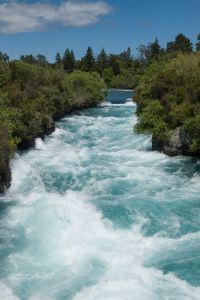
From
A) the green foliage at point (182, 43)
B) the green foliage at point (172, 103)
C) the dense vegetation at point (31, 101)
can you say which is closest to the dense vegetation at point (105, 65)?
the green foliage at point (182, 43)

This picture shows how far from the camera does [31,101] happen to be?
42.7 m

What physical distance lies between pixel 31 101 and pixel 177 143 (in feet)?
48.2

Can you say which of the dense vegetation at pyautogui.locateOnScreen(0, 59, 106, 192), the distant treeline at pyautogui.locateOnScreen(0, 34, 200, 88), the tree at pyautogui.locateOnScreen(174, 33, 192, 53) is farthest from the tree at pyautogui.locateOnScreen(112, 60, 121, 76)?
the dense vegetation at pyautogui.locateOnScreen(0, 59, 106, 192)

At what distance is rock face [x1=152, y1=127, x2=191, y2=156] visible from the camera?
3389 centimetres

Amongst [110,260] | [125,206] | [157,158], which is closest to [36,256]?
[110,260]

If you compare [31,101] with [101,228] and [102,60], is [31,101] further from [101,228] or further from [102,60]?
[102,60]

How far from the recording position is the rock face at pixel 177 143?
1334 inches

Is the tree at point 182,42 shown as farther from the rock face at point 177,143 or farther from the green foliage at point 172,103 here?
the rock face at point 177,143

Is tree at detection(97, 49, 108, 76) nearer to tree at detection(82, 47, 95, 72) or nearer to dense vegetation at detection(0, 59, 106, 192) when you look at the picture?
tree at detection(82, 47, 95, 72)

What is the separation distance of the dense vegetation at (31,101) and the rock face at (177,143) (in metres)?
10.8

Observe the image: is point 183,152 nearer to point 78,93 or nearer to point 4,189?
point 4,189

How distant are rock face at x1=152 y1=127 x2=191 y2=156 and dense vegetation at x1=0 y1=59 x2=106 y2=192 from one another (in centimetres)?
1080

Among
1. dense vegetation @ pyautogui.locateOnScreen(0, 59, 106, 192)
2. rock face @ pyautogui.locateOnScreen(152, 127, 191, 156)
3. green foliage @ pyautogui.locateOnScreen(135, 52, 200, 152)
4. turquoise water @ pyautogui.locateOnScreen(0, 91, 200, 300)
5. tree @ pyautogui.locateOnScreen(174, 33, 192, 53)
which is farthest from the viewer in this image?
tree @ pyautogui.locateOnScreen(174, 33, 192, 53)

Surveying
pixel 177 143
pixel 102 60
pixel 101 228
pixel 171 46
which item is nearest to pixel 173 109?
pixel 177 143
